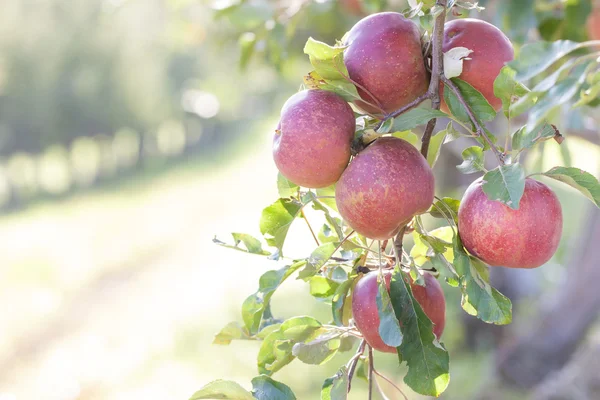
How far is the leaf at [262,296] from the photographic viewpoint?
0.81 metres

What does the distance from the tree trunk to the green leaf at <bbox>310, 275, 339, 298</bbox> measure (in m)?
2.12

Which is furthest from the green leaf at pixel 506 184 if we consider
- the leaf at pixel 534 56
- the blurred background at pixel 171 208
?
the blurred background at pixel 171 208

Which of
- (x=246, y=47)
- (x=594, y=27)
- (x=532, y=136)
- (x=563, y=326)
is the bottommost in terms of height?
(x=563, y=326)

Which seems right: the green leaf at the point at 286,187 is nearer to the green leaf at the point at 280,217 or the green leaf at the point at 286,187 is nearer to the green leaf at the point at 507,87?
the green leaf at the point at 280,217

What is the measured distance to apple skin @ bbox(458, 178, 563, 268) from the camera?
70 centimetres

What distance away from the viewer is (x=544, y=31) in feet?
4.85

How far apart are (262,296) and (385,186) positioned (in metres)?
0.24

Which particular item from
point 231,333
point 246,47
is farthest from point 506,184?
point 246,47

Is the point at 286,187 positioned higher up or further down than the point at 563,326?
higher up

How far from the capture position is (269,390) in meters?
0.79

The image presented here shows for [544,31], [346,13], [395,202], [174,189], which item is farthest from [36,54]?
[395,202]

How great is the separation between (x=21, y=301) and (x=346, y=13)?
14.2 ft

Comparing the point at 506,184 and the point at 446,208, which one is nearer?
the point at 506,184

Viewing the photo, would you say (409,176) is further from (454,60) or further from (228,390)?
(228,390)
